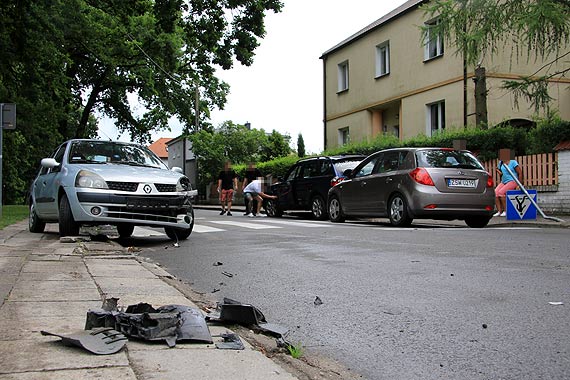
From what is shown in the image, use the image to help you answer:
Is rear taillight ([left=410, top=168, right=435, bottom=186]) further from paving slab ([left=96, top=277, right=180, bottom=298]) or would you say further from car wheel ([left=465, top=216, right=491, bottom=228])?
paving slab ([left=96, top=277, right=180, bottom=298])

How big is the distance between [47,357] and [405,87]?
925 inches

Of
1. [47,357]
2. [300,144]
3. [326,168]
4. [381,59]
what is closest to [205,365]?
[47,357]

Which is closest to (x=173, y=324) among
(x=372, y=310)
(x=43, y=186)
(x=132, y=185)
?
(x=372, y=310)

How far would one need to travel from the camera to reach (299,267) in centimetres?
633

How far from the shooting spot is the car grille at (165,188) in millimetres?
8814

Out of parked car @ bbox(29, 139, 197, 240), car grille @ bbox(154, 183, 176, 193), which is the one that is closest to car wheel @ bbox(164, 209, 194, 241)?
parked car @ bbox(29, 139, 197, 240)

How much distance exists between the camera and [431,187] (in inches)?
447

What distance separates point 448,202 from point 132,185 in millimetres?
6116

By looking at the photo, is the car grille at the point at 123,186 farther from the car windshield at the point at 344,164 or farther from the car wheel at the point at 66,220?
the car windshield at the point at 344,164

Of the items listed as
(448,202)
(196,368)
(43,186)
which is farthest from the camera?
(448,202)

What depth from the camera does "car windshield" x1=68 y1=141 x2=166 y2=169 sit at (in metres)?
9.59

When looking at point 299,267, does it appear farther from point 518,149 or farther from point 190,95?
point 190,95

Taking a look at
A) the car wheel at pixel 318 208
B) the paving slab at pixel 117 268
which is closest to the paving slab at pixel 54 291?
the paving slab at pixel 117 268

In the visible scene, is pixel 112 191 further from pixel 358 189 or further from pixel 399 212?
pixel 358 189
